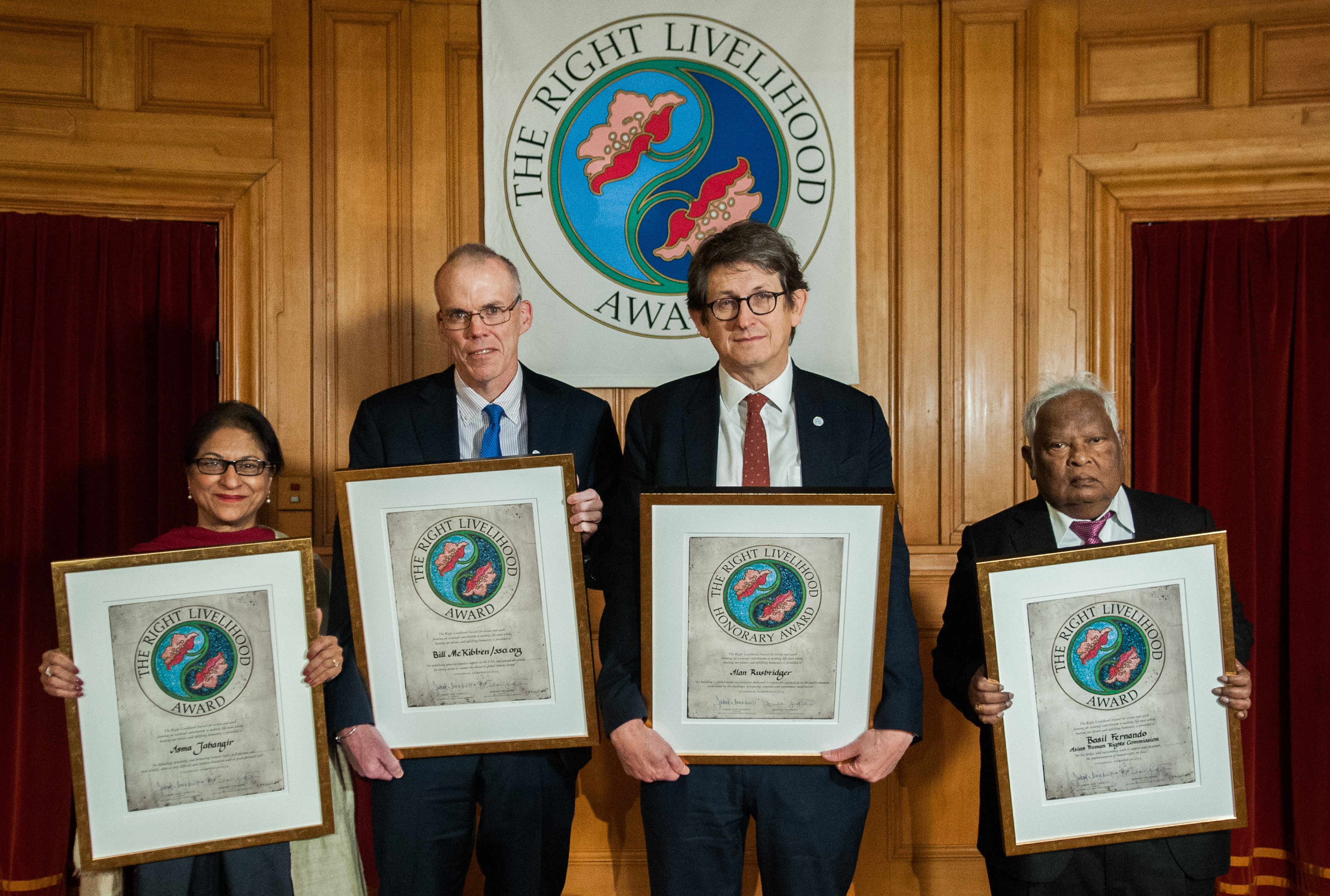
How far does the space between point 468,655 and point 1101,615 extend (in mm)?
1280

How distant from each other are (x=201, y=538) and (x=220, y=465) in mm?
169

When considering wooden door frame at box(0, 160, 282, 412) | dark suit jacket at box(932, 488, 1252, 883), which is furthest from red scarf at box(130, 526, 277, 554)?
dark suit jacket at box(932, 488, 1252, 883)

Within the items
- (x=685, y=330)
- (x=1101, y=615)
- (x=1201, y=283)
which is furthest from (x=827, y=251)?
(x=1101, y=615)

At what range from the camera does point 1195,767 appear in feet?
5.77

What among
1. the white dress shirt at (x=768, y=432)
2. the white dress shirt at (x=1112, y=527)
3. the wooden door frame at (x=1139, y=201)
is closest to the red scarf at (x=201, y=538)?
the white dress shirt at (x=768, y=432)

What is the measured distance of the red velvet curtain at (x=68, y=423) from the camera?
2.93 meters

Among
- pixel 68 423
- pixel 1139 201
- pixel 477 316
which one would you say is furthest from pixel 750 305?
pixel 68 423

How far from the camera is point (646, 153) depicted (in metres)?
3.10

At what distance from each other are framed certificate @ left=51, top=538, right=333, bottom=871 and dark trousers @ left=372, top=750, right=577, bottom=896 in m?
0.17

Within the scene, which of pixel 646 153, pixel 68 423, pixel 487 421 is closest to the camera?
pixel 487 421

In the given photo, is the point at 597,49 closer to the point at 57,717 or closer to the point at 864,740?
the point at 864,740

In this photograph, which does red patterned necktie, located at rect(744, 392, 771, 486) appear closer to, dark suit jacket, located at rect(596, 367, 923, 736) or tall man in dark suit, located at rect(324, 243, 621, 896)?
dark suit jacket, located at rect(596, 367, 923, 736)

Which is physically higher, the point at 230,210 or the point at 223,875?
the point at 230,210

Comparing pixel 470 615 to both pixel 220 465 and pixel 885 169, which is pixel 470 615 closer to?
pixel 220 465
